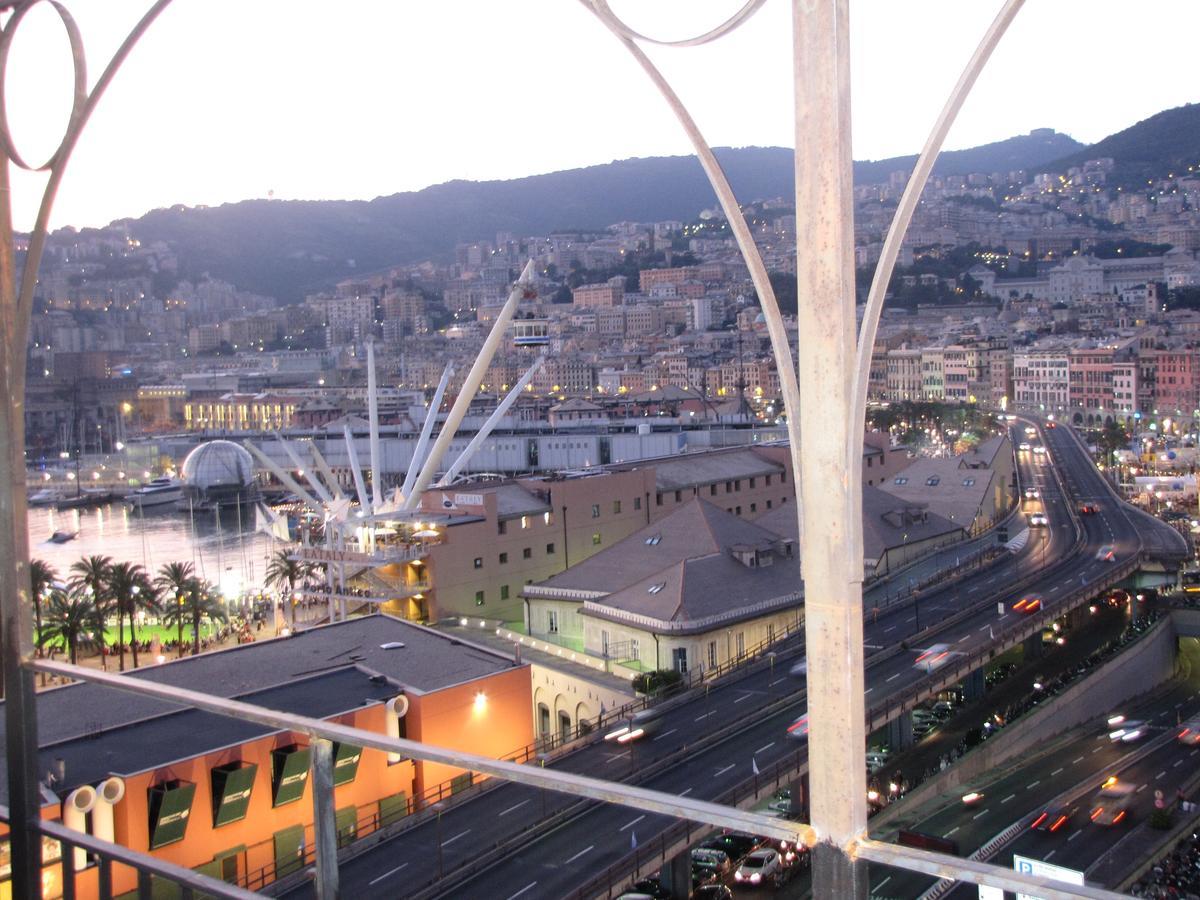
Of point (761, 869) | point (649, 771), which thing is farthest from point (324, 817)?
point (761, 869)

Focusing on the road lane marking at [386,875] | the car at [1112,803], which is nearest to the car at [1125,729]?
the car at [1112,803]

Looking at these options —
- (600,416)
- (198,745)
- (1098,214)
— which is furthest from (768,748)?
(1098,214)

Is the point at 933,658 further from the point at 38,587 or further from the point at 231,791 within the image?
the point at 38,587

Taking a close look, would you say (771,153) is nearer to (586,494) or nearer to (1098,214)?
(1098,214)

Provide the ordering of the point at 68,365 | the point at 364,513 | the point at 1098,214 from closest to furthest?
the point at 364,513 → the point at 68,365 → the point at 1098,214

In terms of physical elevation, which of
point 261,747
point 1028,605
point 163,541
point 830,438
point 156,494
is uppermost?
point 830,438

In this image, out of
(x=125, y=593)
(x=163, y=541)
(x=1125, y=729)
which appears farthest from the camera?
(x=163, y=541)
